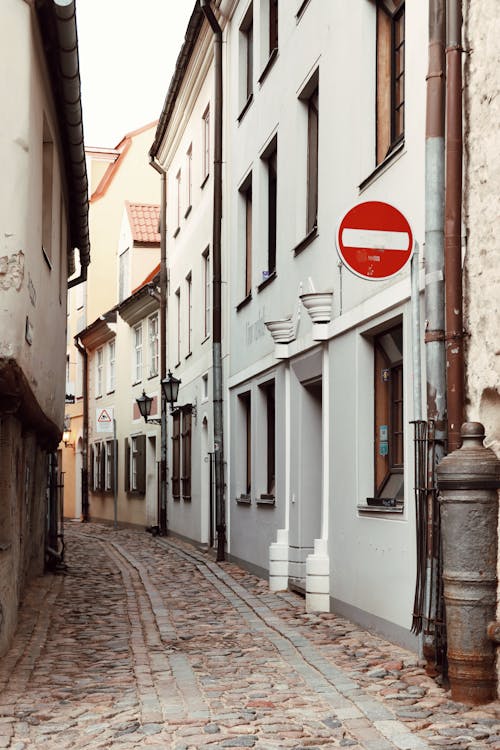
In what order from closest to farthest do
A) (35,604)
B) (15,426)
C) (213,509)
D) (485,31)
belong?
1. (485,31)
2. (15,426)
3. (35,604)
4. (213,509)

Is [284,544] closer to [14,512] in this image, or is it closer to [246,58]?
[14,512]

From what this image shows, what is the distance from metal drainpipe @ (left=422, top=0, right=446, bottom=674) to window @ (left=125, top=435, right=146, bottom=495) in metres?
21.2

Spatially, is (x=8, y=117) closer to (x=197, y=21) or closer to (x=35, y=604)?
(x=35, y=604)

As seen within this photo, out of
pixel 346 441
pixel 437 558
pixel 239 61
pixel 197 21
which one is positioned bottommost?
pixel 437 558

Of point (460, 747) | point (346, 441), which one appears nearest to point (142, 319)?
point (346, 441)

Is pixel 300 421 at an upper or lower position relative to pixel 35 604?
upper

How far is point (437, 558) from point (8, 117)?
3902 mm

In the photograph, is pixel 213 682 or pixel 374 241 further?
pixel 374 241

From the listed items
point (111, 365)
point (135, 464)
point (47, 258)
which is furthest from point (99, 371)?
point (47, 258)

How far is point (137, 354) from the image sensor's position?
29922 millimetres

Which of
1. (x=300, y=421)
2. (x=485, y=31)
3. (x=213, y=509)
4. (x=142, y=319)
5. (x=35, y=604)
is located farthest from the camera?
(x=142, y=319)

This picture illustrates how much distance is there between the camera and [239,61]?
1730cm

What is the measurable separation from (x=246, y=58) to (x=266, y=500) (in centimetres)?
712

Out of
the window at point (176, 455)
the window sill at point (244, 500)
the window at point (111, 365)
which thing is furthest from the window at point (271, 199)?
the window at point (111, 365)
